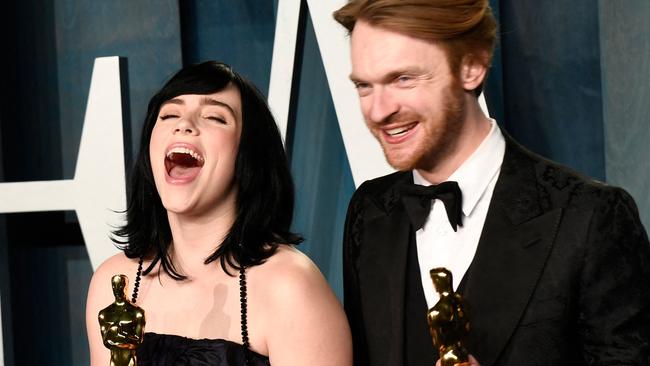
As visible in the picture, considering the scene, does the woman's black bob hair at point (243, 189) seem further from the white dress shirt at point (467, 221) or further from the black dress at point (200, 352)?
the white dress shirt at point (467, 221)

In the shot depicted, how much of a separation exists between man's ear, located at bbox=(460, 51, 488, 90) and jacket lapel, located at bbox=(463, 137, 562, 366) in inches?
7.5

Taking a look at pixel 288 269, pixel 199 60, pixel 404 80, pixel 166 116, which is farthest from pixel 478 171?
pixel 199 60

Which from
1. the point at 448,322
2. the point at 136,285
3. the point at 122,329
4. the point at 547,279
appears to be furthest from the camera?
the point at 136,285

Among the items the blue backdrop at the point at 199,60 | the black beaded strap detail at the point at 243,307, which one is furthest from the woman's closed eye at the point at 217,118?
the blue backdrop at the point at 199,60

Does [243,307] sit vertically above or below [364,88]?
below

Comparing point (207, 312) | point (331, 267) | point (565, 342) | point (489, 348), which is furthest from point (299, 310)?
point (331, 267)

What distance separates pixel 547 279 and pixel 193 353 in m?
0.71

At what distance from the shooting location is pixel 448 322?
131 cm

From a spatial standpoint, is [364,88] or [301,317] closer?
[364,88]

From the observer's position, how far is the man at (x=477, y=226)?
61.9 inches

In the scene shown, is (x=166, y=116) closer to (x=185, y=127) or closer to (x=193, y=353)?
(x=185, y=127)

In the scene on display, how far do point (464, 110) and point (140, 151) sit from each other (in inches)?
29.7

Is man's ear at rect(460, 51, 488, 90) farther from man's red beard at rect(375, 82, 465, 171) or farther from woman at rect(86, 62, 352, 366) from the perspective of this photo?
woman at rect(86, 62, 352, 366)

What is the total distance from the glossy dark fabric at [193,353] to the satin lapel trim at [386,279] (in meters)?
0.26
